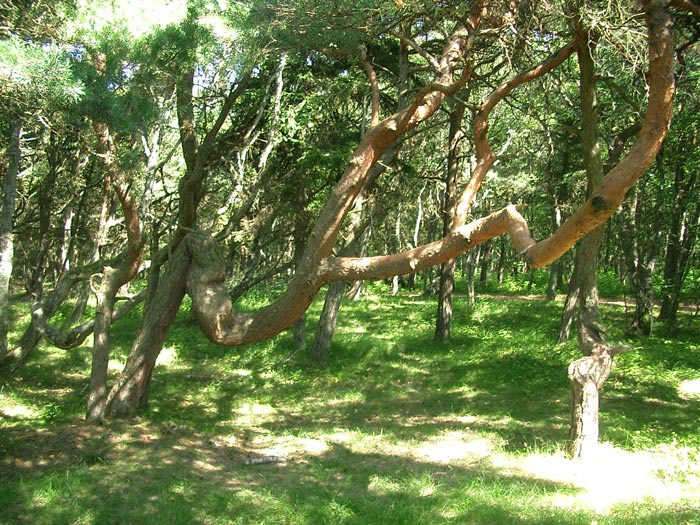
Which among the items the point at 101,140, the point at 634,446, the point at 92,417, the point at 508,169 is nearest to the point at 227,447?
the point at 92,417

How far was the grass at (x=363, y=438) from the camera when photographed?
6.09 m

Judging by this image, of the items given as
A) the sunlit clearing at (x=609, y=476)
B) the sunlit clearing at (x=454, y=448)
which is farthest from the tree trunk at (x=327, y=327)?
the sunlit clearing at (x=609, y=476)

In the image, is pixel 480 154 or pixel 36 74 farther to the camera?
pixel 480 154

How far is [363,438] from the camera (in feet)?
29.9

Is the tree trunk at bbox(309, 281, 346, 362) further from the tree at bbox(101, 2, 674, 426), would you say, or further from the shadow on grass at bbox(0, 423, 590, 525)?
the tree at bbox(101, 2, 674, 426)

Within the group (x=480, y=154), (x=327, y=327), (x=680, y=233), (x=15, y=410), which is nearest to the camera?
(x=480, y=154)

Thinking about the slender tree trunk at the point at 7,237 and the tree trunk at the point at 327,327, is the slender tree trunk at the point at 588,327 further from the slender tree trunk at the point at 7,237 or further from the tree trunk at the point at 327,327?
the slender tree trunk at the point at 7,237

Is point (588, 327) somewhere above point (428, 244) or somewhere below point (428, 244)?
below

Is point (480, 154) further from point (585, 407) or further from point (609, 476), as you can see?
point (609, 476)

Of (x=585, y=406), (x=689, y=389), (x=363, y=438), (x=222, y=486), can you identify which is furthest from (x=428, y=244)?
(x=689, y=389)

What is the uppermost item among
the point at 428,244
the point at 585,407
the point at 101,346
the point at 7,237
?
the point at 428,244

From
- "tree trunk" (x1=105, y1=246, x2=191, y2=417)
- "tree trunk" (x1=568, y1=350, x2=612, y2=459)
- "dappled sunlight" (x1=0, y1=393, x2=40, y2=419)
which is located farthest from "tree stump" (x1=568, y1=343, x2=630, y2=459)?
"dappled sunlight" (x1=0, y1=393, x2=40, y2=419)

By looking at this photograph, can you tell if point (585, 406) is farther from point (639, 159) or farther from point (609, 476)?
point (639, 159)

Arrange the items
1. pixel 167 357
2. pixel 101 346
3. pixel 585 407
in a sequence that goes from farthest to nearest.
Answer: pixel 167 357 < pixel 101 346 < pixel 585 407
